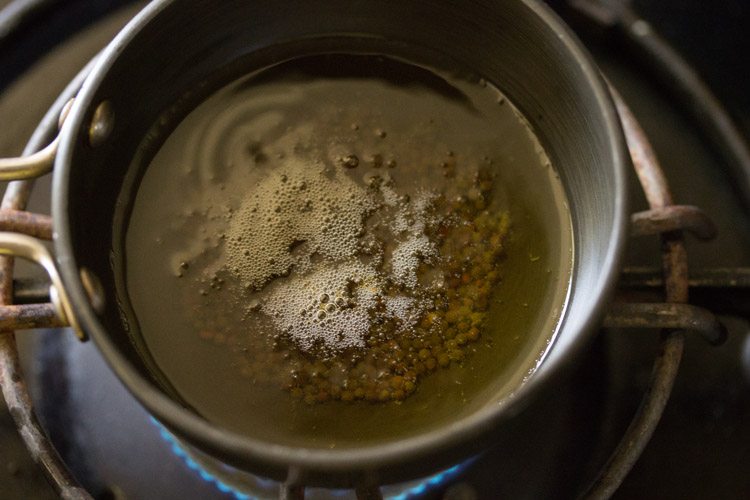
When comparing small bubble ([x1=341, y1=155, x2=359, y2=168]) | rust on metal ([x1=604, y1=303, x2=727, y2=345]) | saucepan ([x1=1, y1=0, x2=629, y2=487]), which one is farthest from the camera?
small bubble ([x1=341, y1=155, x2=359, y2=168])

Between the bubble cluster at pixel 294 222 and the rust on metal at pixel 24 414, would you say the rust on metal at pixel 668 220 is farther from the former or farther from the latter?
the rust on metal at pixel 24 414

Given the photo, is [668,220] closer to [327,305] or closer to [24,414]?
[327,305]

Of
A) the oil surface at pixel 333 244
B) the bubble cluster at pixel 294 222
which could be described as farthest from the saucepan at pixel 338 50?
the bubble cluster at pixel 294 222

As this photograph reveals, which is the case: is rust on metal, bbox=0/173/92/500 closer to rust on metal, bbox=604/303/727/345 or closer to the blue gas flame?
the blue gas flame

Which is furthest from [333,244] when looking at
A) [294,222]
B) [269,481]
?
[269,481]

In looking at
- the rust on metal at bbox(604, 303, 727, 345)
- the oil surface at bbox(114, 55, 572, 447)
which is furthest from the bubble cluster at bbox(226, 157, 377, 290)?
the rust on metal at bbox(604, 303, 727, 345)

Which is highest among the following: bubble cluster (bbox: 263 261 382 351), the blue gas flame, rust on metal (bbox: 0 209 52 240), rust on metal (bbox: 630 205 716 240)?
rust on metal (bbox: 0 209 52 240)

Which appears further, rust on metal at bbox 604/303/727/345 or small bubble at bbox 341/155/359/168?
small bubble at bbox 341/155/359/168
